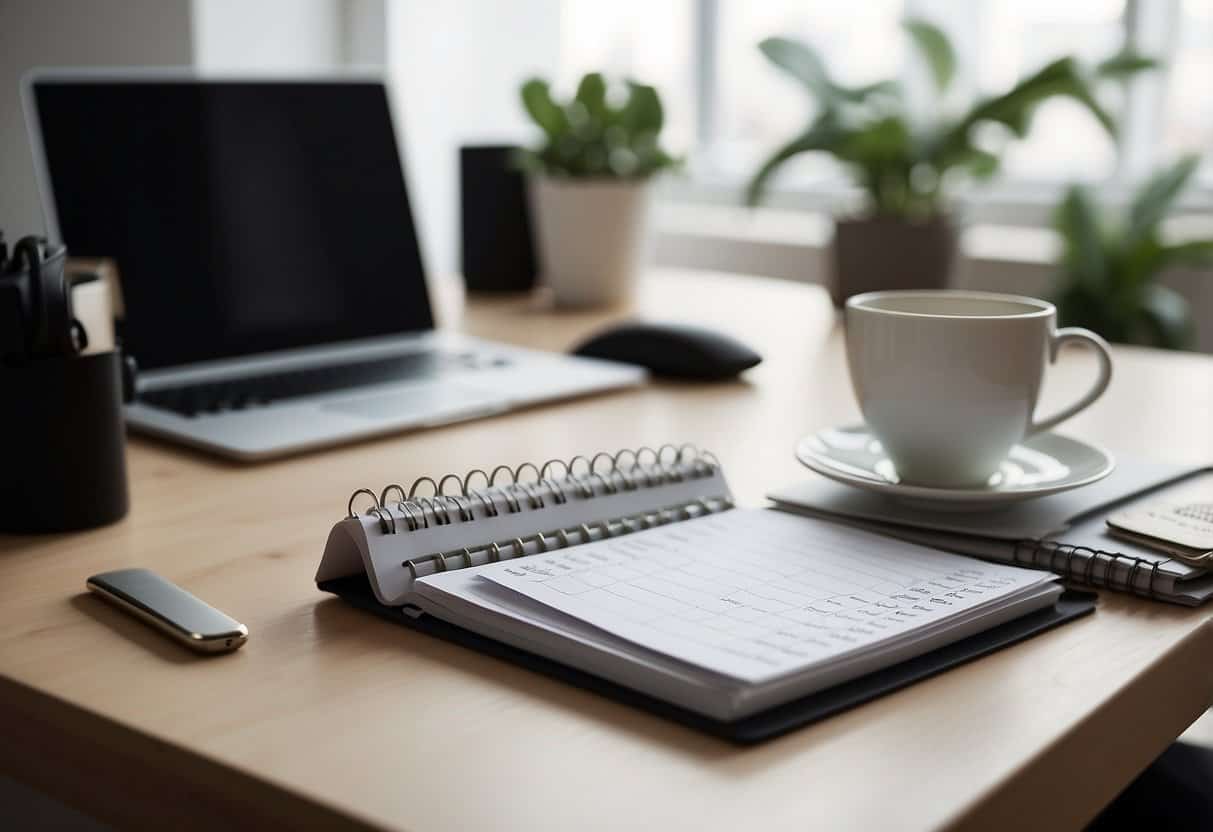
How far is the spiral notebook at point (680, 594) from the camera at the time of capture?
47cm

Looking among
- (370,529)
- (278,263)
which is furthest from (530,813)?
(278,263)

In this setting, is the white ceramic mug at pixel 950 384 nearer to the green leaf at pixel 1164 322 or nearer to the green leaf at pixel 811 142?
the green leaf at pixel 811 142

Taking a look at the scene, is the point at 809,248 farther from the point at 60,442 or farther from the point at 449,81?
the point at 60,442

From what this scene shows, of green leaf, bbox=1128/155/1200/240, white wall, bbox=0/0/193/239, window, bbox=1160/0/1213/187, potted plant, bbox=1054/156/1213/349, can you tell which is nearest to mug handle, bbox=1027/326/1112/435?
white wall, bbox=0/0/193/239

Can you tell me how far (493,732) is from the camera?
449mm

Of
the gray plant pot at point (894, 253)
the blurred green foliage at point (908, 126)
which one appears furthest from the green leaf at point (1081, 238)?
the gray plant pot at point (894, 253)

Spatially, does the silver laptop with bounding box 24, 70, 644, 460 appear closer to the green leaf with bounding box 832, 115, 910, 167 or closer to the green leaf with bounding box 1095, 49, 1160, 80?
the green leaf with bounding box 832, 115, 910, 167

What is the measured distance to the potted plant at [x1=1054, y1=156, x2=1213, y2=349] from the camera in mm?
2029

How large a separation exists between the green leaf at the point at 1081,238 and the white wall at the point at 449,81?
91cm

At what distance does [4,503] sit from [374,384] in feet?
1.27

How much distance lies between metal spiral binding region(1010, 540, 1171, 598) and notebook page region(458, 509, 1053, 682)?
41 millimetres

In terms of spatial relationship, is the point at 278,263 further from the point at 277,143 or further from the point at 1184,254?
the point at 1184,254

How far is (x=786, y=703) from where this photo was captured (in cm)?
46

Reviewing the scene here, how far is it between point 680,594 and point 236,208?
704mm
